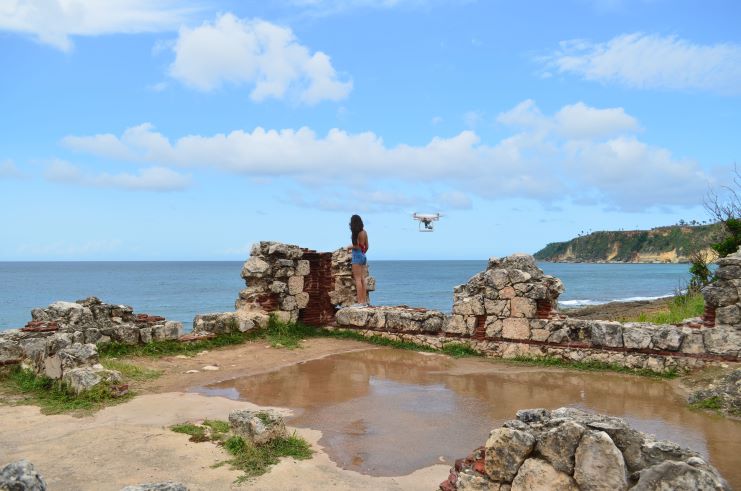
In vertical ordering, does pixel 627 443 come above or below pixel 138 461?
above

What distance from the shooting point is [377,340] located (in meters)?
12.3

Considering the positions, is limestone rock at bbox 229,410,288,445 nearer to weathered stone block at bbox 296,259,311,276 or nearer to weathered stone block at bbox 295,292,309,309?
weathered stone block at bbox 295,292,309,309

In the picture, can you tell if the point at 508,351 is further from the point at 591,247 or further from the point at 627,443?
the point at 591,247

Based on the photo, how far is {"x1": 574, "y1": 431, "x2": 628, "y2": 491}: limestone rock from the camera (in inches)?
157

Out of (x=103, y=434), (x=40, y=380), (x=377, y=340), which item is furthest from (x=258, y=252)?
(x=103, y=434)

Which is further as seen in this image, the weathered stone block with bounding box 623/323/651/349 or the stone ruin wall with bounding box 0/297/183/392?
the weathered stone block with bounding box 623/323/651/349

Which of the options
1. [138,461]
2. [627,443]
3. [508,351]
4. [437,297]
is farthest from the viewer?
[437,297]

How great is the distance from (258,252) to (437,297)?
46293mm

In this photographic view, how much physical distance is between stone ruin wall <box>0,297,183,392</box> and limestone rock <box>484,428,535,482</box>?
5.57 m

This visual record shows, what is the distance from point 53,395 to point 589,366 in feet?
26.3

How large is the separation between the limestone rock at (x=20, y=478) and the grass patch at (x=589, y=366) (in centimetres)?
825

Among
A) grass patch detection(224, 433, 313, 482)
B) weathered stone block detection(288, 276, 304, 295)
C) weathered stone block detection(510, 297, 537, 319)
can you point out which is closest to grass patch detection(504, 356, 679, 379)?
weathered stone block detection(510, 297, 537, 319)

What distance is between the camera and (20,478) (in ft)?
11.3

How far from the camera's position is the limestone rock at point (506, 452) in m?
4.39
